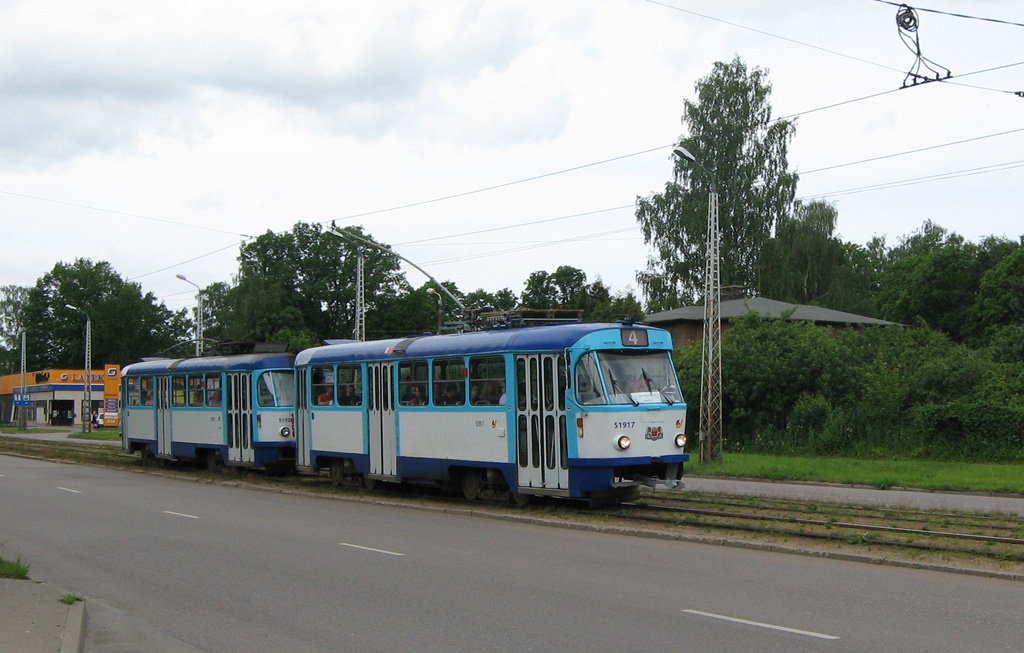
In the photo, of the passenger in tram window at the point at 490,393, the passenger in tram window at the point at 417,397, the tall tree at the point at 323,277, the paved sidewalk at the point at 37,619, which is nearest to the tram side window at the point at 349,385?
the passenger in tram window at the point at 417,397

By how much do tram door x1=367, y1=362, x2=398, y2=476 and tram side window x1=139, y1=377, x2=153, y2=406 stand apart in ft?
42.2

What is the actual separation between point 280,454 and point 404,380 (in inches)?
256

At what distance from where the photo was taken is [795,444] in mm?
31625

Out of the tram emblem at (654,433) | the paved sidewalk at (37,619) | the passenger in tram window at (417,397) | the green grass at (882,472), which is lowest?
the green grass at (882,472)

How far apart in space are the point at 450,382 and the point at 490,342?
1337 mm

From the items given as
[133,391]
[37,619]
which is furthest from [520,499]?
[133,391]

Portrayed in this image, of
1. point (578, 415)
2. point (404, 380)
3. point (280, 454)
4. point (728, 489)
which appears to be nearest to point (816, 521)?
point (578, 415)

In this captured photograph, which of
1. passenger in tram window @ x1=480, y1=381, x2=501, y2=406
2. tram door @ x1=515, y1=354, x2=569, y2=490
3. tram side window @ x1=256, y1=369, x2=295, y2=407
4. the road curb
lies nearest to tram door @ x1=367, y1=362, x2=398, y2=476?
passenger in tram window @ x1=480, y1=381, x2=501, y2=406

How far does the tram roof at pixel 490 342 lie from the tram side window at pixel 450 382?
0.60 ft

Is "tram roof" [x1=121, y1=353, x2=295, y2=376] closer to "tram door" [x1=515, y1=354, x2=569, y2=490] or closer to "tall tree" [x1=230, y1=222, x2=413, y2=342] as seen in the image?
"tram door" [x1=515, y1=354, x2=569, y2=490]

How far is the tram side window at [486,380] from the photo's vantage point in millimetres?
17281

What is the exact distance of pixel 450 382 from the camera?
1852 cm

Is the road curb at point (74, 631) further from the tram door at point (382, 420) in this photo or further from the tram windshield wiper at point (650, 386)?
the tram door at point (382, 420)

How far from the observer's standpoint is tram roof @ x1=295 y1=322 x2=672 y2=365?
641 inches
